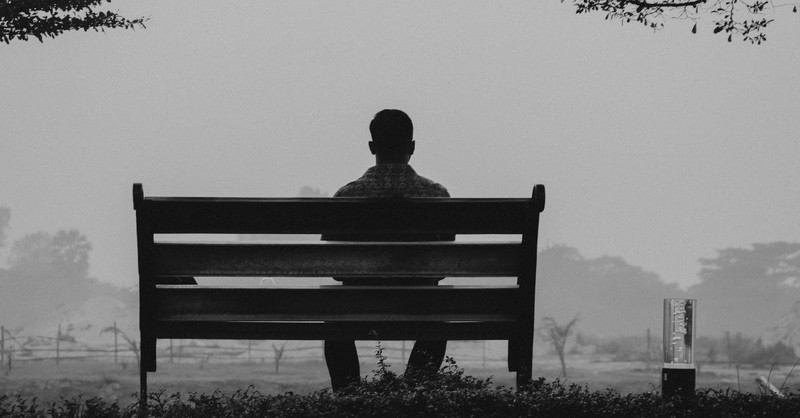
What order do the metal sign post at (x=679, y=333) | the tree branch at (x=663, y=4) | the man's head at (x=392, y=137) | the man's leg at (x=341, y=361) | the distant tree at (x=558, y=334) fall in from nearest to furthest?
the metal sign post at (x=679, y=333) → the man's leg at (x=341, y=361) → the man's head at (x=392, y=137) → the tree branch at (x=663, y=4) → the distant tree at (x=558, y=334)

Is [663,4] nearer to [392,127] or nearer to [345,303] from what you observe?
[392,127]

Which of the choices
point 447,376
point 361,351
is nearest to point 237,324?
point 447,376

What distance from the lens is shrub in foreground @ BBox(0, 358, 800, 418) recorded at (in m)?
4.13

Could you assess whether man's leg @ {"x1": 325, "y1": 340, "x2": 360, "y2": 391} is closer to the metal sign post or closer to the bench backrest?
the bench backrest

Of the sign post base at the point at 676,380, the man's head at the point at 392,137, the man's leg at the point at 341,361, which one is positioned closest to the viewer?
the sign post base at the point at 676,380

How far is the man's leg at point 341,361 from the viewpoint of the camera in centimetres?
536

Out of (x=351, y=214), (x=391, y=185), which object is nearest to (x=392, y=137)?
(x=391, y=185)

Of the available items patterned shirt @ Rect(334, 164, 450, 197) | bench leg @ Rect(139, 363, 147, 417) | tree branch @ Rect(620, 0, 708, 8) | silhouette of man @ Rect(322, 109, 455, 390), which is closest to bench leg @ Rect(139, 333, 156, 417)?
bench leg @ Rect(139, 363, 147, 417)

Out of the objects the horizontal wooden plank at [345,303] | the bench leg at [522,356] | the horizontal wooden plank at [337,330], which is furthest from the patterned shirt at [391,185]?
the bench leg at [522,356]

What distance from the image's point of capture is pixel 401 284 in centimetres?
508

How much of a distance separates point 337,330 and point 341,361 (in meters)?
0.45

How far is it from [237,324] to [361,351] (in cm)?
2992

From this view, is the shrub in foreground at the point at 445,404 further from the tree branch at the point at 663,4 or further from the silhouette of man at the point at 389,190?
the tree branch at the point at 663,4

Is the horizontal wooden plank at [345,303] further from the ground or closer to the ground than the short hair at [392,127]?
closer to the ground
